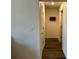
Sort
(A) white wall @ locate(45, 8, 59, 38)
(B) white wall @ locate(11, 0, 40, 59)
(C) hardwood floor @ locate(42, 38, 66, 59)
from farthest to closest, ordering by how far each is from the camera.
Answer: (A) white wall @ locate(45, 8, 59, 38)
(C) hardwood floor @ locate(42, 38, 66, 59)
(B) white wall @ locate(11, 0, 40, 59)

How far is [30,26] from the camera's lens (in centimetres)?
475

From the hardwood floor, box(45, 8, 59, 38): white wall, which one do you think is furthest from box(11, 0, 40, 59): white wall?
box(45, 8, 59, 38): white wall

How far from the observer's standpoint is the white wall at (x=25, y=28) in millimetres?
4719

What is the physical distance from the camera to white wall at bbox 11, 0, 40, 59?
4.72 meters

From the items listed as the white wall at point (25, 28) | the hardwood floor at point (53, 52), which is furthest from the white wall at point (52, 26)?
the white wall at point (25, 28)

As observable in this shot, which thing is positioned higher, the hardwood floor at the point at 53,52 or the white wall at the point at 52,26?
the white wall at the point at 52,26

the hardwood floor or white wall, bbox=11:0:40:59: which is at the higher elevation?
white wall, bbox=11:0:40:59

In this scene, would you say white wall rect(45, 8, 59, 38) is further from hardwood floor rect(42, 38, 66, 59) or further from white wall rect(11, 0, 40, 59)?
white wall rect(11, 0, 40, 59)

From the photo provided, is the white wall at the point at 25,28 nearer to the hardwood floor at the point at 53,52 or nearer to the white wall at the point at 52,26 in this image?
the hardwood floor at the point at 53,52

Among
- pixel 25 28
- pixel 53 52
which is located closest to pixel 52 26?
pixel 53 52
